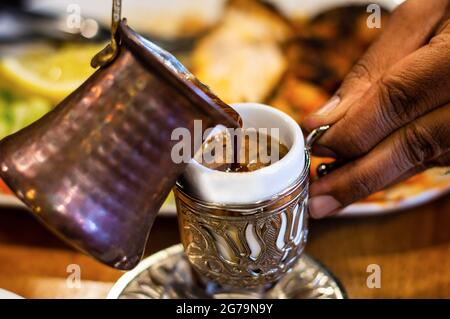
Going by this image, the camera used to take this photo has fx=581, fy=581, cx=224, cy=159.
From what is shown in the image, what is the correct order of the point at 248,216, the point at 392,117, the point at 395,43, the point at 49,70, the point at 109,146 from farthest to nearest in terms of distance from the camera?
the point at 49,70, the point at 395,43, the point at 392,117, the point at 248,216, the point at 109,146

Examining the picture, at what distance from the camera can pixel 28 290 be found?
95 cm

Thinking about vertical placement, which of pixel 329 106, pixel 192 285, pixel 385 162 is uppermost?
pixel 329 106

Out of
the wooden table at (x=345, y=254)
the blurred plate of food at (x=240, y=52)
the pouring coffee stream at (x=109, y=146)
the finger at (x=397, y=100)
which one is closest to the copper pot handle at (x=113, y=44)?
the pouring coffee stream at (x=109, y=146)

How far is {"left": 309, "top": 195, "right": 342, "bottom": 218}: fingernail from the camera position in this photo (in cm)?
86

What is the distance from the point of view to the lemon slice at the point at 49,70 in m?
1.28

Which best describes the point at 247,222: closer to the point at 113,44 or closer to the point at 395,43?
the point at 113,44

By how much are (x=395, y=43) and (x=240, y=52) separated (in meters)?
0.52

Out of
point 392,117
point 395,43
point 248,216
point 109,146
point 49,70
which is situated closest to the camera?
point 109,146

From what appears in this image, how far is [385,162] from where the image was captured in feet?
2.74

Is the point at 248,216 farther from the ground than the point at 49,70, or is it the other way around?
the point at 49,70

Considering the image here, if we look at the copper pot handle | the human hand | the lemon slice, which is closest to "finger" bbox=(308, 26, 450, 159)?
the human hand

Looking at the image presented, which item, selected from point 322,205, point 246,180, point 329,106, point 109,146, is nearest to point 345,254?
point 322,205
